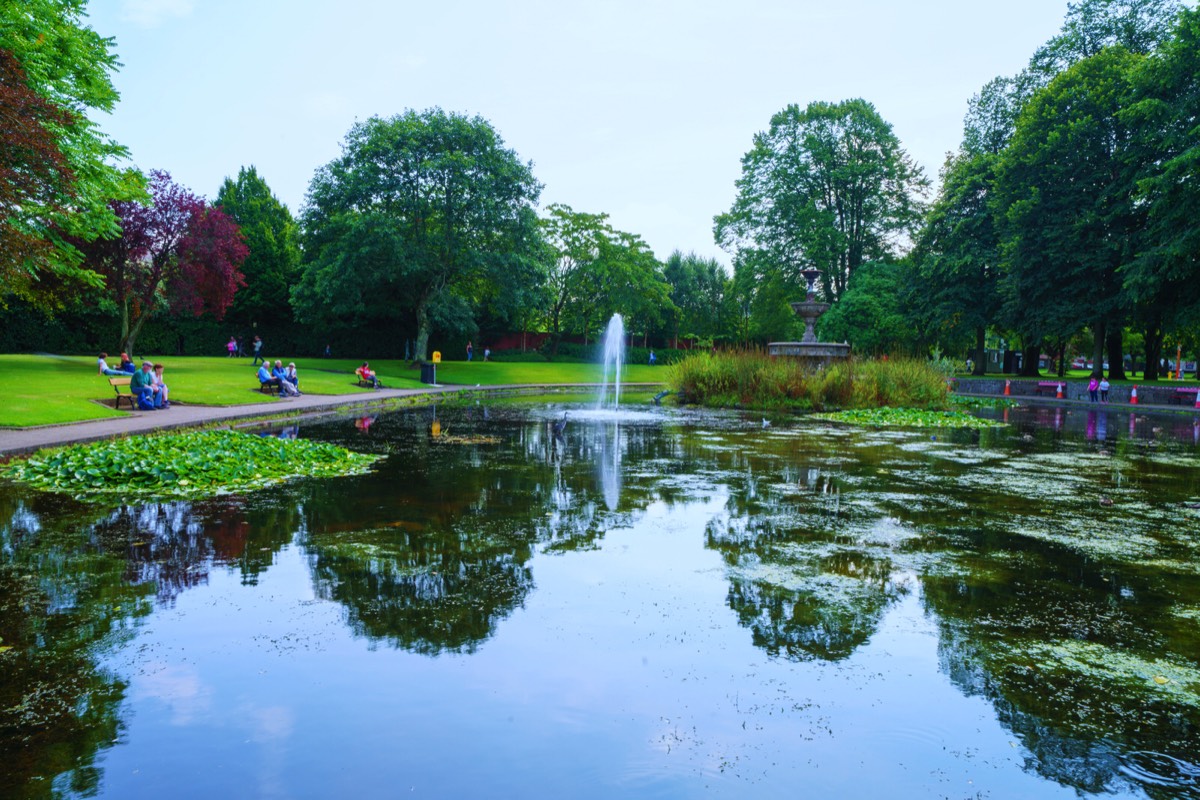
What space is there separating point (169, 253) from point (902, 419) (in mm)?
31865

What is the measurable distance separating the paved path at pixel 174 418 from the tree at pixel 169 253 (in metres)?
12.4

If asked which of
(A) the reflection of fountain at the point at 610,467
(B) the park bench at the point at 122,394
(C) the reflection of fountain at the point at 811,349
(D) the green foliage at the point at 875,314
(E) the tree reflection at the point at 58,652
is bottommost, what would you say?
(E) the tree reflection at the point at 58,652

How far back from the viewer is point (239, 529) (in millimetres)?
7418

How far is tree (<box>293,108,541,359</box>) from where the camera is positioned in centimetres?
3819

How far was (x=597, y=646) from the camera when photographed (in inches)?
180

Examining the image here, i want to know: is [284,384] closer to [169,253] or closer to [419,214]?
[169,253]

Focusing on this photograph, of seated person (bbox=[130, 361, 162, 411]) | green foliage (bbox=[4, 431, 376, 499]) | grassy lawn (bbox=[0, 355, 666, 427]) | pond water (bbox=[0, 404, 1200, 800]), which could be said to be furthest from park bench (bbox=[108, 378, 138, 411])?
pond water (bbox=[0, 404, 1200, 800])

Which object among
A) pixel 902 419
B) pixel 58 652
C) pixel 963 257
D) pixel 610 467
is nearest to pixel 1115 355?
pixel 963 257

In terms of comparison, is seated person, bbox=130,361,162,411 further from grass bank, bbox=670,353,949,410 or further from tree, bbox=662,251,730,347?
tree, bbox=662,251,730,347

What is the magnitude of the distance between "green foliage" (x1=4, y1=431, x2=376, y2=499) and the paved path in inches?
94.1

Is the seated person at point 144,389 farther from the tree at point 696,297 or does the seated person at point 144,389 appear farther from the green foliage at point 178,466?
the tree at point 696,297

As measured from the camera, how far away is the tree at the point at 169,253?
32.6 metres

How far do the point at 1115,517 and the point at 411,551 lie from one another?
7656 millimetres

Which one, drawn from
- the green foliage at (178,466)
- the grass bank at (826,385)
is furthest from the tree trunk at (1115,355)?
the green foliage at (178,466)
